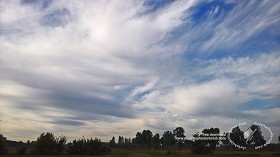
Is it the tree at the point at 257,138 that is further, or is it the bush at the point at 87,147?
the tree at the point at 257,138

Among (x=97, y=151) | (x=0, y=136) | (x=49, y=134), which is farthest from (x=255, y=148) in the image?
(x=0, y=136)

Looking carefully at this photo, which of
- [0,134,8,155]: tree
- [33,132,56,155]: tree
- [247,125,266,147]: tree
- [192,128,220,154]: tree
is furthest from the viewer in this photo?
[247,125,266,147]: tree

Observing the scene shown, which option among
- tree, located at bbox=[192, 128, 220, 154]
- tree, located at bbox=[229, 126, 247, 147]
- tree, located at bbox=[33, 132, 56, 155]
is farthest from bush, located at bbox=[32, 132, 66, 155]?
tree, located at bbox=[229, 126, 247, 147]

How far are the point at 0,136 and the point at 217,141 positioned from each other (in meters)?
127

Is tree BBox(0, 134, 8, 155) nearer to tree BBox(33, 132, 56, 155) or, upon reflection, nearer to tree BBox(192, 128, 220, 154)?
tree BBox(33, 132, 56, 155)

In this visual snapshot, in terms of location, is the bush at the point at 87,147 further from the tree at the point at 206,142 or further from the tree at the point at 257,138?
the tree at the point at 257,138

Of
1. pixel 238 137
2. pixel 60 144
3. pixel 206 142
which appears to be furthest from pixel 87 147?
pixel 238 137

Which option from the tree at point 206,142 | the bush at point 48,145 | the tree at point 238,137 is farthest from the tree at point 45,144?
the tree at point 238,137

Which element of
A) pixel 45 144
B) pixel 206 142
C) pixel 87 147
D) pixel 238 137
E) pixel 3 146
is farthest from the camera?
pixel 238 137

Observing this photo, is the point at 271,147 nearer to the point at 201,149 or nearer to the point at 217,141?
the point at 217,141

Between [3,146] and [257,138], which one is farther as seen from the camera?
[257,138]

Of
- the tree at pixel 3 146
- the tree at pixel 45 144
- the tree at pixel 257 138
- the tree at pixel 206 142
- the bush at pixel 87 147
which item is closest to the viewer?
the tree at pixel 3 146

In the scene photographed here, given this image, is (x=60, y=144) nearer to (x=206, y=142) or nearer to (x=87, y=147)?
(x=87, y=147)

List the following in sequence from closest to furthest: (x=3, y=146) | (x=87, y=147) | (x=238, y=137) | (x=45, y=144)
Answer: (x=3, y=146), (x=45, y=144), (x=87, y=147), (x=238, y=137)
